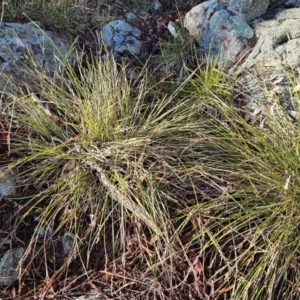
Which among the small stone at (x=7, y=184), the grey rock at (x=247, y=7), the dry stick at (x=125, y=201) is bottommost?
the dry stick at (x=125, y=201)

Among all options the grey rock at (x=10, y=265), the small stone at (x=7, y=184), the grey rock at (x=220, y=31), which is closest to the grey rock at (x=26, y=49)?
the small stone at (x=7, y=184)

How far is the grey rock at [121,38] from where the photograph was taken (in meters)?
3.48

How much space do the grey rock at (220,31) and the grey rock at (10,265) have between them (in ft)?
5.62

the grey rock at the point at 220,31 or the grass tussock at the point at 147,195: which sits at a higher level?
the grey rock at the point at 220,31

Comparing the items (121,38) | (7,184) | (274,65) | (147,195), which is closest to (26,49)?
(121,38)

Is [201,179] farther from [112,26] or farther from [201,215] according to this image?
[112,26]

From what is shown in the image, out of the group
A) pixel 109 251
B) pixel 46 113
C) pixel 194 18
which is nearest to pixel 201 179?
pixel 109 251

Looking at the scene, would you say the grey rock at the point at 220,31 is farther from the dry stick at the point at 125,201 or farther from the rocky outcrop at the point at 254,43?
the dry stick at the point at 125,201

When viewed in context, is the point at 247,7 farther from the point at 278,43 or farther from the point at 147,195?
the point at 147,195

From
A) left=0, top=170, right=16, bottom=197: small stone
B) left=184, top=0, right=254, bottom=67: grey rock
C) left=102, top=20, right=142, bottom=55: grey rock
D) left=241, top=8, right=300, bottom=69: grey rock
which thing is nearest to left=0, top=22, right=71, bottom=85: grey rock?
left=102, top=20, right=142, bottom=55: grey rock

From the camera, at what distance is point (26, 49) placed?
3209mm

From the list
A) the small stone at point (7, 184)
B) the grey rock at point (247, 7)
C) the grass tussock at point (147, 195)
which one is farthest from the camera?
the grey rock at point (247, 7)

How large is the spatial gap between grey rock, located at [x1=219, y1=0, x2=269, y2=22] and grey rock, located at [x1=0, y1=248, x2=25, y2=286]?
211 centimetres

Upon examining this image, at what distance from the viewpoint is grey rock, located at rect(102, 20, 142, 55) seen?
3.48 m
